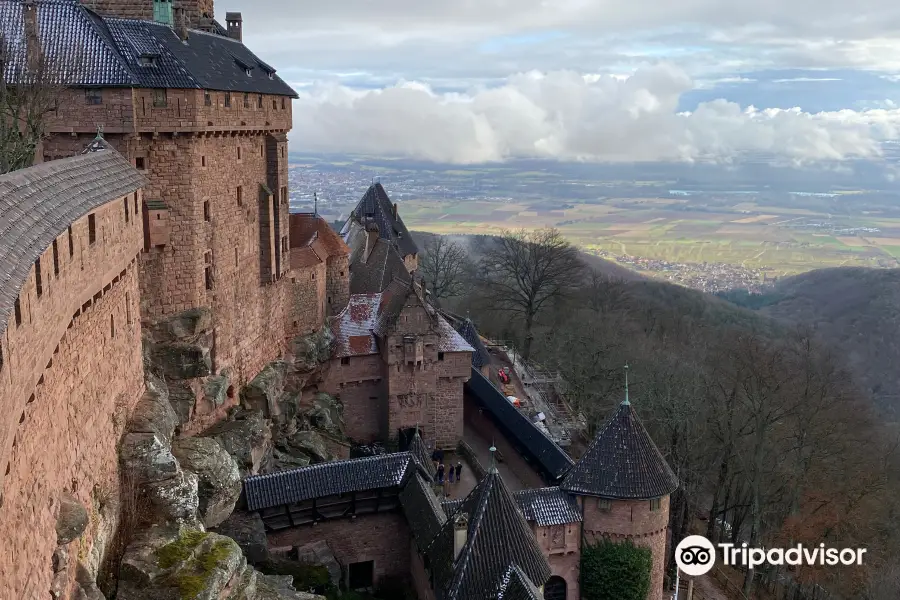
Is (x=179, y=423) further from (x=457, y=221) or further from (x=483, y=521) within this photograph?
(x=457, y=221)

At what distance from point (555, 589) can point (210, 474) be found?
35.2 ft

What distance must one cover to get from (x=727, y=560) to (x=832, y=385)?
869 centimetres

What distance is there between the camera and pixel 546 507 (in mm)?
22031

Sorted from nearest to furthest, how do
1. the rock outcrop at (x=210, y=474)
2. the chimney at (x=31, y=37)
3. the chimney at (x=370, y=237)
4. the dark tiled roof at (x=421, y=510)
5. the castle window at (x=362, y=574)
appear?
the rock outcrop at (x=210, y=474)
the chimney at (x=31, y=37)
the dark tiled roof at (x=421, y=510)
the castle window at (x=362, y=574)
the chimney at (x=370, y=237)

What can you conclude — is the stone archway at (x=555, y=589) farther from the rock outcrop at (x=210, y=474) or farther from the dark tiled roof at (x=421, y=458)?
the rock outcrop at (x=210, y=474)

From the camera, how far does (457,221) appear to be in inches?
3398

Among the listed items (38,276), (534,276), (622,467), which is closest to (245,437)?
(622,467)

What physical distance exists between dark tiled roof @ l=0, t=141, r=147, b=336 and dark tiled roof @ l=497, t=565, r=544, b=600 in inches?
460

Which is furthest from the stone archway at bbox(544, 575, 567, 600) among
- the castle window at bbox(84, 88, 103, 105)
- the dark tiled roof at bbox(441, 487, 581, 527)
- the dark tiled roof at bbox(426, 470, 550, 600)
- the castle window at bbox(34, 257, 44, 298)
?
the castle window at bbox(84, 88, 103, 105)

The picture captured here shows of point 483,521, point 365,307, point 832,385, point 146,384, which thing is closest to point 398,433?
point 365,307

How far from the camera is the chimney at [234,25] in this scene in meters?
25.6

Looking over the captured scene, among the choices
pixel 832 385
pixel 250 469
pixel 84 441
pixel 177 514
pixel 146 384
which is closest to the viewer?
pixel 84 441

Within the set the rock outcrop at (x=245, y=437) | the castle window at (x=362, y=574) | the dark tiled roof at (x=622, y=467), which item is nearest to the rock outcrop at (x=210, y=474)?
the rock outcrop at (x=245, y=437)

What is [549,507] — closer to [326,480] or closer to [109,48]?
[326,480]
